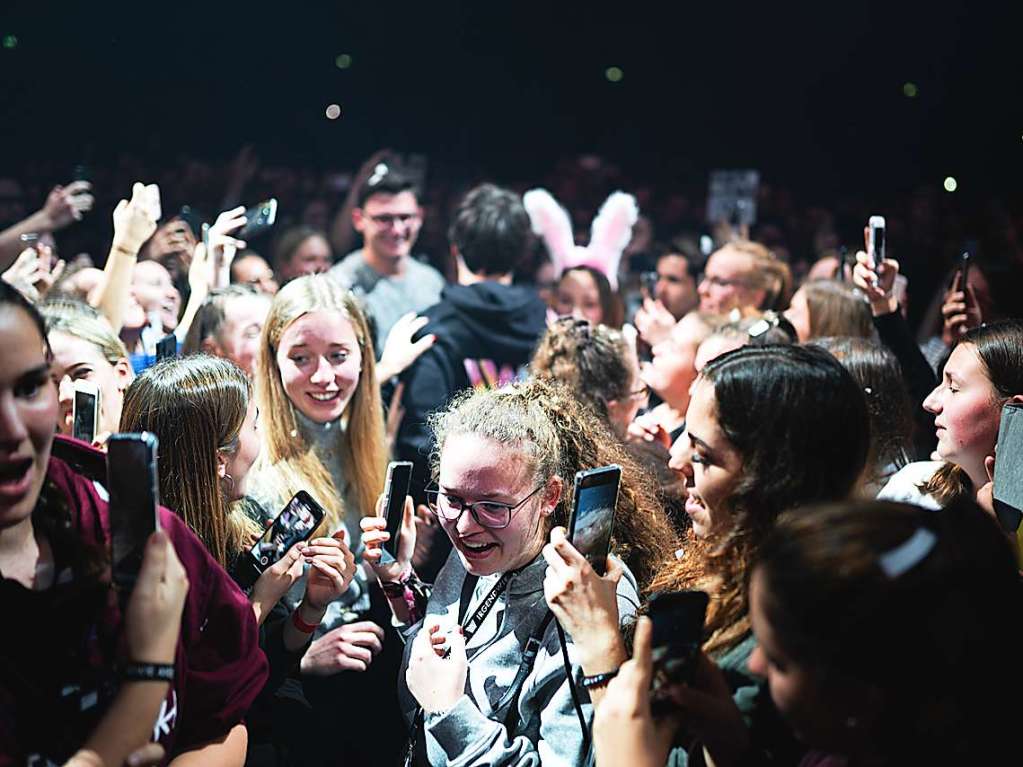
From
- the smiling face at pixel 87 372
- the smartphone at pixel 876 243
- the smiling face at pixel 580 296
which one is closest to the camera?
the smiling face at pixel 87 372

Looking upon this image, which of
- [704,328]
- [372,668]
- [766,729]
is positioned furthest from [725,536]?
[704,328]

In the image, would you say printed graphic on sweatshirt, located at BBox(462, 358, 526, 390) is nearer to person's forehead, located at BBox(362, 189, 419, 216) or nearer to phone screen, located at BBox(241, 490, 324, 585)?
person's forehead, located at BBox(362, 189, 419, 216)

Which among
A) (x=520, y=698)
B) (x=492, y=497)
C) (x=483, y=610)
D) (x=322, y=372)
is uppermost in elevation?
(x=322, y=372)

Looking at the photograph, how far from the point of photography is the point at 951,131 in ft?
29.1

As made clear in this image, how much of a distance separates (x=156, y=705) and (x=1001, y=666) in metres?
1.05

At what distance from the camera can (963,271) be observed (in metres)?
3.92

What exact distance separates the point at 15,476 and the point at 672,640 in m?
0.91

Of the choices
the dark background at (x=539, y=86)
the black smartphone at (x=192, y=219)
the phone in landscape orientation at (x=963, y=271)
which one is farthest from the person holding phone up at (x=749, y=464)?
the dark background at (x=539, y=86)

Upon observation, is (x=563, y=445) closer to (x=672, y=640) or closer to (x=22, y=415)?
(x=672, y=640)

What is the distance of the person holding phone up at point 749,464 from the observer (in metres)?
1.75

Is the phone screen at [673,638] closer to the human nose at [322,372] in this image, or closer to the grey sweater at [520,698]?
the grey sweater at [520,698]

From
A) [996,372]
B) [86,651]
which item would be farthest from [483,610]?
[996,372]

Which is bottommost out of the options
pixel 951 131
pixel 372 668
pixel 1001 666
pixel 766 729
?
pixel 372 668

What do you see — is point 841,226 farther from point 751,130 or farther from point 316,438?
point 316,438
